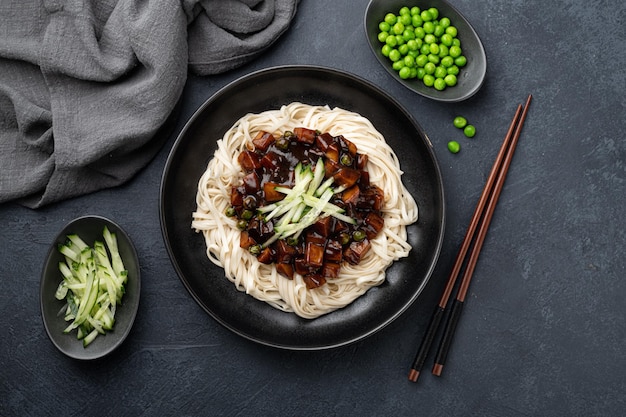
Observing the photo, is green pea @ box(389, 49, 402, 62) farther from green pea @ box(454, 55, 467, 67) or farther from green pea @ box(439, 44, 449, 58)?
green pea @ box(454, 55, 467, 67)

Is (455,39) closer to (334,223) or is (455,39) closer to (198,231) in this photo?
(334,223)

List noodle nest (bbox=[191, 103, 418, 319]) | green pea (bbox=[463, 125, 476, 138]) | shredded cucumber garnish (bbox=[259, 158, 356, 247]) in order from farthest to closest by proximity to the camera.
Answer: green pea (bbox=[463, 125, 476, 138]) < noodle nest (bbox=[191, 103, 418, 319]) < shredded cucumber garnish (bbox=[259, 158, 356, 247])

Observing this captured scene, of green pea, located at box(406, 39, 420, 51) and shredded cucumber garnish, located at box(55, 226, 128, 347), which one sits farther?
green pea, located at box(406, 39, 420, 51)

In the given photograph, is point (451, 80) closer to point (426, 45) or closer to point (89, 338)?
point (426, 45)

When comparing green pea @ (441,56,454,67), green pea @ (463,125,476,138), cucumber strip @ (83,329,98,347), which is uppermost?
green pea @ (441,56,454,67)

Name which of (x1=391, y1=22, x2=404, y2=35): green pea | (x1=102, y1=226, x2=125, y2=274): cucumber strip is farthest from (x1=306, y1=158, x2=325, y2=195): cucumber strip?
(x1=102, y1=226, x2=125, y2=274): cucumber strip

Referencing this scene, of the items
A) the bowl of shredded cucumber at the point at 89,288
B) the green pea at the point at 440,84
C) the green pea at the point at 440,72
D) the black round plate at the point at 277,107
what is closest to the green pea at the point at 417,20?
the green pea at the point at 440,72

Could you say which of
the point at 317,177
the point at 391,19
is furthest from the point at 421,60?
the point at 317,177
